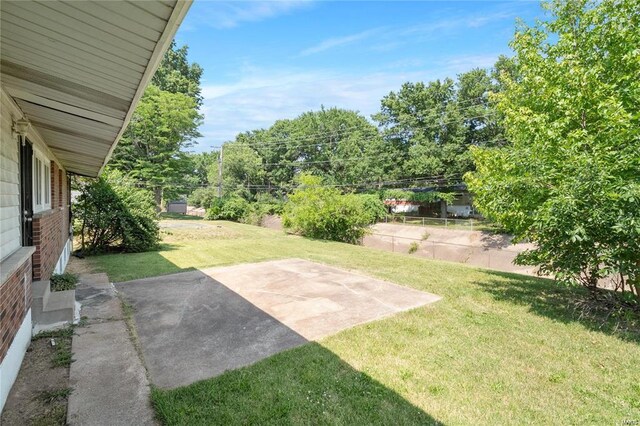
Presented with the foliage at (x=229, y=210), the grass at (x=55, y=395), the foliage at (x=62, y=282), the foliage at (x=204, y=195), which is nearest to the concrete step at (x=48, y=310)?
the foliage at (x=62, y=282)

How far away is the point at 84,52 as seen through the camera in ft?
7.23

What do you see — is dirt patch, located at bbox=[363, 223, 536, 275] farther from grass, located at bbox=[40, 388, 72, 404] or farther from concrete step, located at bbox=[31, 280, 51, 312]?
grass, located at bbox=[40, 388, 72, 404]

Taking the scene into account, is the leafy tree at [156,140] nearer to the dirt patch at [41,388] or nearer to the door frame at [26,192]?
the door frame at [26,192]

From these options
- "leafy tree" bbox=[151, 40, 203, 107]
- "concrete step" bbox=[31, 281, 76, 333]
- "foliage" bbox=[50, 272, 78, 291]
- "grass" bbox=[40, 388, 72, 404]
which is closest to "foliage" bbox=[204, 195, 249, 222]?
"leafy tree" bbox=[151, 40, 203, 107]

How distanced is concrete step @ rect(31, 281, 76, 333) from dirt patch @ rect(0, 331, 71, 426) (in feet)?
1.43

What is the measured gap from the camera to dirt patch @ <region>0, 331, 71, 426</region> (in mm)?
2617

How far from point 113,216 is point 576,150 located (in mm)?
12155

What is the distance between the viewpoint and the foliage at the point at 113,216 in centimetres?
1082

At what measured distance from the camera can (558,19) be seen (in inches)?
248

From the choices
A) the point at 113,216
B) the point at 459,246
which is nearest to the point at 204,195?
the point at 113,216

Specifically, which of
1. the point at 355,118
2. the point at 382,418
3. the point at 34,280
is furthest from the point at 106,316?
the point at 355,118

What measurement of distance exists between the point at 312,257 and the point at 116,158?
24.5 m

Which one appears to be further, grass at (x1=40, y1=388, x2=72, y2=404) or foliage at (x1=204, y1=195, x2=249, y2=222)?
foliage at (x1=204, y1=195, x2=249, y2=222)

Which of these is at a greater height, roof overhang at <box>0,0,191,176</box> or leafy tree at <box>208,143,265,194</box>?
leafy tree at <box>208,143,265,194</box>
